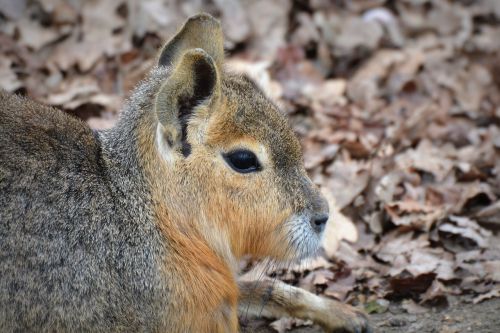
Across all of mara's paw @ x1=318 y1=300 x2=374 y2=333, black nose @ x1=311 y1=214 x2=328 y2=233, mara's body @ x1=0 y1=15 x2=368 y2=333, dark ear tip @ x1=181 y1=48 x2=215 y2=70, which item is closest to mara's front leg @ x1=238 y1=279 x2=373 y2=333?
mara's paw @ x1=318 y1=300 x2=374 y2=333

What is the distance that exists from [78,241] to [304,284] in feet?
6.10

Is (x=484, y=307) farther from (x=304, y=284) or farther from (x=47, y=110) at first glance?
(x=47, y=110)

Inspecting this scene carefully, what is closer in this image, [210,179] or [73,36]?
[210,179]

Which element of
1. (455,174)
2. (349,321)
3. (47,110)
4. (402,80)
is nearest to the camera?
(47,110)

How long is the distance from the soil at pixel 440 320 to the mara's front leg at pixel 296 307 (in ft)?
0.48

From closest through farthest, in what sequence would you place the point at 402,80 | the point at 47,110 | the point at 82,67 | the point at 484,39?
the point at 47,110 < the point at 82,67 < the point at 402,80 < the point at 484,39

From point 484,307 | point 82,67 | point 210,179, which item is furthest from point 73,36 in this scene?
point 484,307

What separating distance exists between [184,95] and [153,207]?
0.60 metres

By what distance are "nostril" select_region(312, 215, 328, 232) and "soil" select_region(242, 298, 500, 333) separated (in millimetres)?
893

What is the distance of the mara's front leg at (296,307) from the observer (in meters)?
4.59

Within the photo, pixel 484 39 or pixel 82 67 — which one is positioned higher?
pixel 484 39

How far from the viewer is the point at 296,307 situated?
464cm

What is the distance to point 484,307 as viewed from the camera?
187 inches

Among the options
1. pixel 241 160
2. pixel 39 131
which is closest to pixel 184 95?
pixel 241 160
